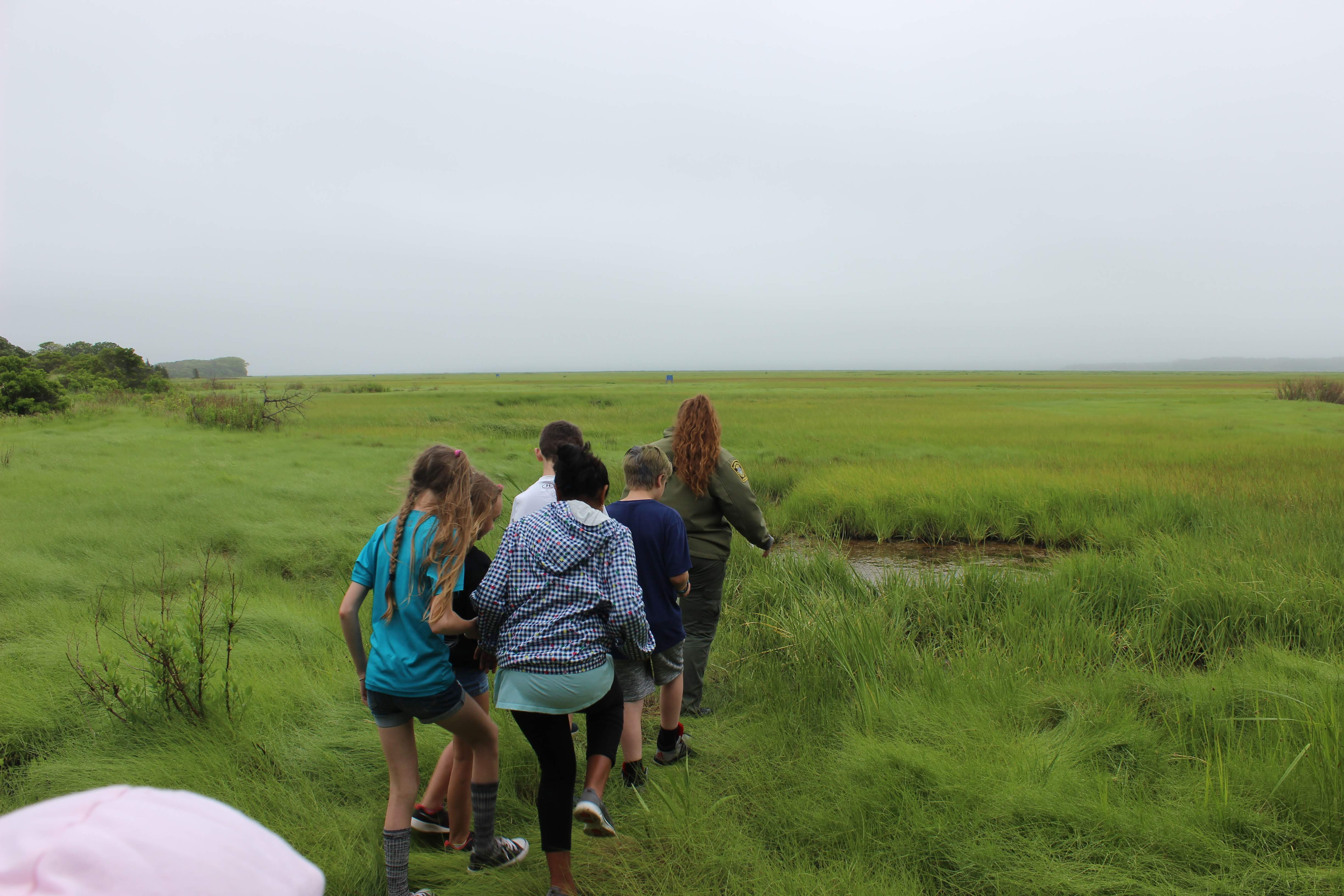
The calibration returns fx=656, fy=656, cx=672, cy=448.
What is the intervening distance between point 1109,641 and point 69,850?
5.90m

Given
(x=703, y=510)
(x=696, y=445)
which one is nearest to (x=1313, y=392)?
(x=703, y=510)

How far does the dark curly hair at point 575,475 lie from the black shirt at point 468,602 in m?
0.44

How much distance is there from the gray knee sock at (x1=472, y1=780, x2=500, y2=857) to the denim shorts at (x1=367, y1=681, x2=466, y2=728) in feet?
1.31

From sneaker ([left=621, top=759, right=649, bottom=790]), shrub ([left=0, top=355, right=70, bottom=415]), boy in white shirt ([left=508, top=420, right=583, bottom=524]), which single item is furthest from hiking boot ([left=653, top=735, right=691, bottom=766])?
shrub ([left=0, top=355, right=70, bottom=415])

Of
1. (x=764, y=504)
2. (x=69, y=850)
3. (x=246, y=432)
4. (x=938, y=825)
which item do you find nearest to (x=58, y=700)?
(x=69, y=850)

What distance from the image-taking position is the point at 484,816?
114 inches

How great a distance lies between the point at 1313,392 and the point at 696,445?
1678 inches

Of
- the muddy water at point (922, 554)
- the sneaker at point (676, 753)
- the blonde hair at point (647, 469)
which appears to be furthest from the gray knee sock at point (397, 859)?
the muddy water at point (922, 554)

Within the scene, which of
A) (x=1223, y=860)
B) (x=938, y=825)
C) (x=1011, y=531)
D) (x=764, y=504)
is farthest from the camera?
(x=764, y=504)

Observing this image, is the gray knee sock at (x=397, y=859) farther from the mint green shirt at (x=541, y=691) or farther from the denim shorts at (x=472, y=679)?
the mint green shirt at (x=541, y=691)

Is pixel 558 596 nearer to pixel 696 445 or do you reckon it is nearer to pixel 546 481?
pixel 546 481

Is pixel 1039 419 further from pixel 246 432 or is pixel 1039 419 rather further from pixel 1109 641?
pixel 246 432

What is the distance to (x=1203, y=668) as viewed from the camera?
16.3 ft

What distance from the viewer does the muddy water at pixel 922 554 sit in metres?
8.38
